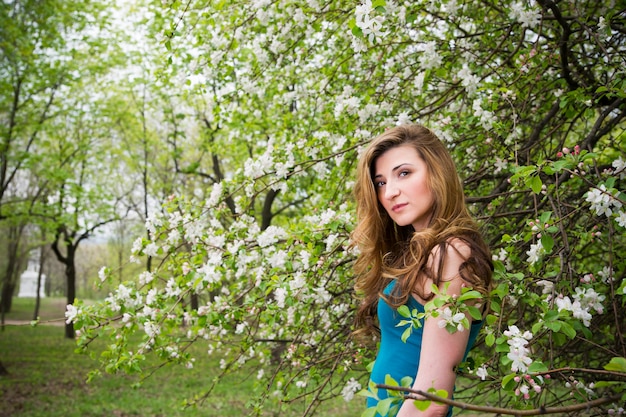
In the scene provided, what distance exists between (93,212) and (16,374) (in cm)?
518

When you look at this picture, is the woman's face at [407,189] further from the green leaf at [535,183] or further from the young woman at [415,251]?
the green leaf at [535,183]

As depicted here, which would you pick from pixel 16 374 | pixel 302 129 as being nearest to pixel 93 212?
pixel 16 374

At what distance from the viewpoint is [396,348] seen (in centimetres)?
167

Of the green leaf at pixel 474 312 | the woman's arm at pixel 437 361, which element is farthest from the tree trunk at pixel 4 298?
the green leaf at pixel 474 312

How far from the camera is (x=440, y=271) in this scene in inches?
59.2

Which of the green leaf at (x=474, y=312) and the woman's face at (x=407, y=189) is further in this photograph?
the woman's face at (x=407, y=189)

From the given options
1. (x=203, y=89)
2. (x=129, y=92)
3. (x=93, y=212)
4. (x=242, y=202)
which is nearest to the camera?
(x=242, y=202)

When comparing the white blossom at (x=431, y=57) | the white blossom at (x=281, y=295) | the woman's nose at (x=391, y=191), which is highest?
the white blossom at (x=431, y=57)

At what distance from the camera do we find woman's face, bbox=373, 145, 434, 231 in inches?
71.1

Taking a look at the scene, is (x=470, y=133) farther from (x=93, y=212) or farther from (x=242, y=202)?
(x=93, y=212)

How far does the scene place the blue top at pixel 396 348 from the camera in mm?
1619

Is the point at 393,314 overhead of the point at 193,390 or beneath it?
overhead

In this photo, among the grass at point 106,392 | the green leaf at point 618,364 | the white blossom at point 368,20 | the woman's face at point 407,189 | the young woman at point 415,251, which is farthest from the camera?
the grass at point 106,392

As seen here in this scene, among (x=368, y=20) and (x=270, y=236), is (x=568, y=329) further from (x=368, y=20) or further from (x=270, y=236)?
(x=270, y=236)
